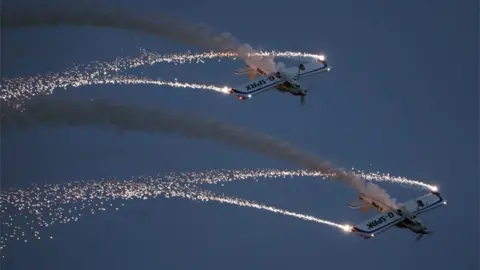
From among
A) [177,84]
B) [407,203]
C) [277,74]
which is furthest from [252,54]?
[407,203]

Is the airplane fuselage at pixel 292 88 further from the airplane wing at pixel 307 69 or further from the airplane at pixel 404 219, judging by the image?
the airplane at pixel 404 219

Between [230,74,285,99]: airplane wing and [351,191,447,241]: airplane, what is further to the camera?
[351,191,447,241]: airplane

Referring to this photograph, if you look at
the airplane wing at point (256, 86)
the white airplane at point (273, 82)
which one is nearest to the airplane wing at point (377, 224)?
the white airplane at point (273, 82)

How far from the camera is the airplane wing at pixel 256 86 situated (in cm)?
6994

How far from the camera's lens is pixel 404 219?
72688mm

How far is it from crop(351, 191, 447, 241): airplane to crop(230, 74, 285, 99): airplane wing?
8.68m

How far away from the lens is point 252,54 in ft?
231

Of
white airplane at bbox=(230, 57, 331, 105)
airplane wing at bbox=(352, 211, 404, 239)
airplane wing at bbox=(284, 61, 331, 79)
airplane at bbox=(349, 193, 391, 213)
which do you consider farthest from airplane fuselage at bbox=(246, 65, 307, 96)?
airplane wing at bbox=(352, 211, 404, 239)

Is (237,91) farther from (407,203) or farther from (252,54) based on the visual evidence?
(407,203)

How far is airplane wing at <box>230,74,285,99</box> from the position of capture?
69938mm

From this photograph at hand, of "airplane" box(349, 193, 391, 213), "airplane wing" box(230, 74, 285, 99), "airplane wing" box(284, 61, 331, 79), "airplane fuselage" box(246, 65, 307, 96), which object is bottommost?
"airplane" box(349, 193, 391, 213)

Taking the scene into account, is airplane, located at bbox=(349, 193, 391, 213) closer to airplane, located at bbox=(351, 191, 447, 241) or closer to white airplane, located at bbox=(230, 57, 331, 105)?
airplane, located at bbox=(351, 191, 447, 241)

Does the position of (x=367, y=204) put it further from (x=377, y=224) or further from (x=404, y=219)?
(x=404, y=219)

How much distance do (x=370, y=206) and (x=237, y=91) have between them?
9492 millimetres
